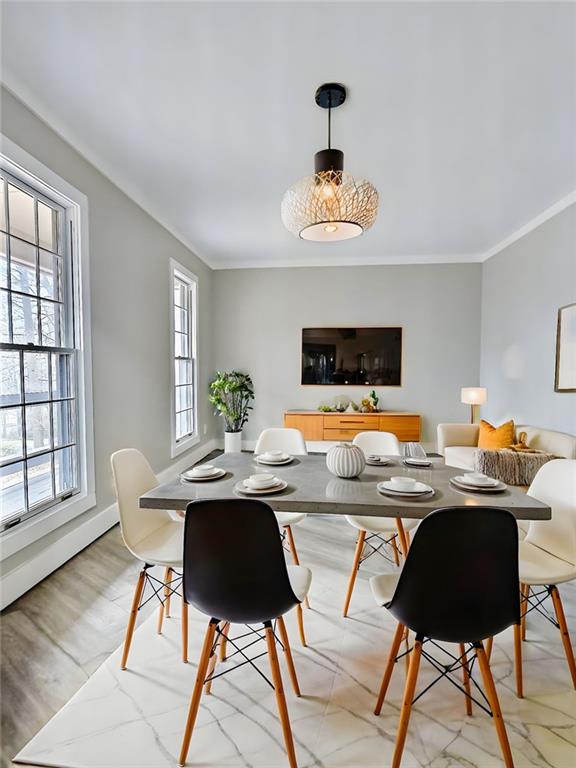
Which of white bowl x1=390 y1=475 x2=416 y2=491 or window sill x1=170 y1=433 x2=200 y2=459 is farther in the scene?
window sill x1=170 y1=433 x2=200 y2=459

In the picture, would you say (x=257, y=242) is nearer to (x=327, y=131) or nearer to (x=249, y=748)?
(x=327, y=131)

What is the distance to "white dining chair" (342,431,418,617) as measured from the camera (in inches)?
80.6

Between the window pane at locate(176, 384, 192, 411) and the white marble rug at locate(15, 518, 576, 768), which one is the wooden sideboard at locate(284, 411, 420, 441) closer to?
the window pane at locate(176, 384, 192, 411)

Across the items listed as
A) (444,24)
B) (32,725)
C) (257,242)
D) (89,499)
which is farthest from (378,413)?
(32,725)

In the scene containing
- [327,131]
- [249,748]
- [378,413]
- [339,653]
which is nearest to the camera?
[249,748]

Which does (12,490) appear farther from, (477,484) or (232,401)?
(232,401)

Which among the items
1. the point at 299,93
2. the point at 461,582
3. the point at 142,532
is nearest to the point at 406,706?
the point at 461,582

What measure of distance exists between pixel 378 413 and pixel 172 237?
350 centimetres

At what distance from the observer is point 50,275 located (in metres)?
2.57

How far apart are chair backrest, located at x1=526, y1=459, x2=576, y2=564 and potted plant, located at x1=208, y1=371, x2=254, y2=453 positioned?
13.3ft

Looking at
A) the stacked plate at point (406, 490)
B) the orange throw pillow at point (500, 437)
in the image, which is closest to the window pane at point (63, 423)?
the stacked plate at point (406, 490)

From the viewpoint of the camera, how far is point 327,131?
2611 mm

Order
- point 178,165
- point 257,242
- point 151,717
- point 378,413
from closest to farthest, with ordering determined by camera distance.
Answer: point 151,717 < point 178,165 < point 257,242 < point 378,413

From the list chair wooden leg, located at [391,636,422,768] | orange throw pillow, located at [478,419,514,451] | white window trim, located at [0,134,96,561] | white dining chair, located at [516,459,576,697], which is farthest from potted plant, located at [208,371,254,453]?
chair wooden leg, located at [391,636,422,768]
